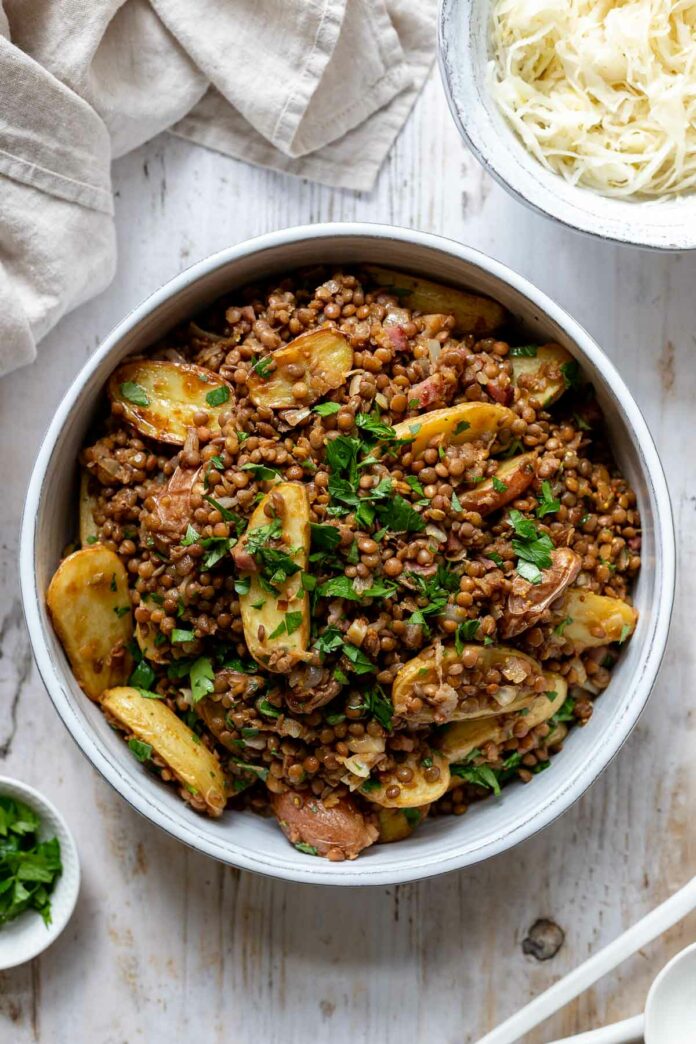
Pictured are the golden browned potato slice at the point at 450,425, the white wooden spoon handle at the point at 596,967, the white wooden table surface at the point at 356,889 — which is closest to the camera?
the golden browned potato slice at the point at 450,425

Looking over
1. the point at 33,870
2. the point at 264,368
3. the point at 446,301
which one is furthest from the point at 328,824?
the point at 446,301

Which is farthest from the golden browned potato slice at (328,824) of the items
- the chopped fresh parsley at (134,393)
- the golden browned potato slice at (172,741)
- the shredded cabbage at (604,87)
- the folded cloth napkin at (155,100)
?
the shredded cabbage at (604,87)

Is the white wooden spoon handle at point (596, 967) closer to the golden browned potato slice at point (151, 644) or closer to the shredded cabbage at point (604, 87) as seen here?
the golden browned potato slice at point (151, 644)

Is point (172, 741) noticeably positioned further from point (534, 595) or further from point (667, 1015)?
point (667, 1015)

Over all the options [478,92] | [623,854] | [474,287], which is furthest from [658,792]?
[478,92]

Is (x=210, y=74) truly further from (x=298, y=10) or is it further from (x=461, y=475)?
(x=461, y=475)
